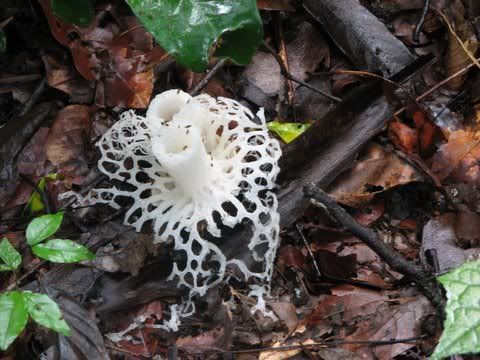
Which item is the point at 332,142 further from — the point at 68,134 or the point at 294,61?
the point at 68,134

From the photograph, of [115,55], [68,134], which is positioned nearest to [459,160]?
[115,55]

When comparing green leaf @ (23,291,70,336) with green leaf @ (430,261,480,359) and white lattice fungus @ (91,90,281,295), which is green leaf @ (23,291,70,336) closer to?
white lattice fungus @ (91,90,281,295)

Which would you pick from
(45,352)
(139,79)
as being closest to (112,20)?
(139,79)

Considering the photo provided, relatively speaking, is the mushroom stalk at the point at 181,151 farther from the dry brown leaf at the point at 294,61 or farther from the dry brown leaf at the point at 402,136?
the dry brown leaf at the point at 402,136

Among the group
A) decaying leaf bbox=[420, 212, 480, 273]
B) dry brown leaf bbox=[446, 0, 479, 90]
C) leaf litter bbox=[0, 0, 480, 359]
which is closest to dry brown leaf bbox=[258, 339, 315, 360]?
leaf litter bbox=[0, 0, 480, 359]

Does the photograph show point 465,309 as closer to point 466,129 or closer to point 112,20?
point 466,129

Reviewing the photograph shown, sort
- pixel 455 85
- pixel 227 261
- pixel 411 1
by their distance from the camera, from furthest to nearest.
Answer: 1. pixel 411 1
2. pixel 455 85
3. pixel 227 261
